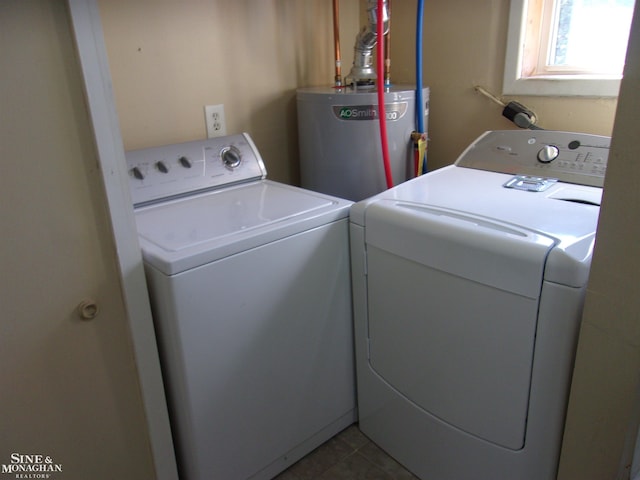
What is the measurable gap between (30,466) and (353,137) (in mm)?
1193

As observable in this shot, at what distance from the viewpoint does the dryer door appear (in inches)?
37.2

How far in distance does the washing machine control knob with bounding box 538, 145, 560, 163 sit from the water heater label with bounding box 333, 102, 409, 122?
1.50 ft

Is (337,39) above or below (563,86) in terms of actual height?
above

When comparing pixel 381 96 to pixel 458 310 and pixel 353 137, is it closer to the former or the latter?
pixel 353 137

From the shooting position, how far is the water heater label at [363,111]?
1505 mm

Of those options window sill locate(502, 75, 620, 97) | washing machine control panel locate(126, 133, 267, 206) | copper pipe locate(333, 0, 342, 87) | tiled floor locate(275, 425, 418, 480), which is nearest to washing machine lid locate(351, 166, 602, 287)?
window sill locate(502, 75, 620, 97)

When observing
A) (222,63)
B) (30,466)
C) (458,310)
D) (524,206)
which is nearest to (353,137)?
(222,63)

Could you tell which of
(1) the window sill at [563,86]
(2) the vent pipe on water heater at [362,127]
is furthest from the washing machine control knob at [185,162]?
(1) the window sill at [563,86]

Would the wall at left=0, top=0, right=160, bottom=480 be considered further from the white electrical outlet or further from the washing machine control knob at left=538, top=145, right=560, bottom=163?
the washing machine control knob at left=538, top=145, right=560, bottom=163

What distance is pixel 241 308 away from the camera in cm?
111

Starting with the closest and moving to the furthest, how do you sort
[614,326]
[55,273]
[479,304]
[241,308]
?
1. [614,326]
2. [55,273]
3. [479,304]
4. [241,308]

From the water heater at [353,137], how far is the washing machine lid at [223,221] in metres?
0.20

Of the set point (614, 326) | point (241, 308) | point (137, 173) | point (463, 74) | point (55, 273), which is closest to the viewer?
point (614, 326)

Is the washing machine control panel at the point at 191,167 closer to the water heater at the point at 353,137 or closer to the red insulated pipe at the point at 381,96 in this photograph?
the water heater at the point at 353,137
